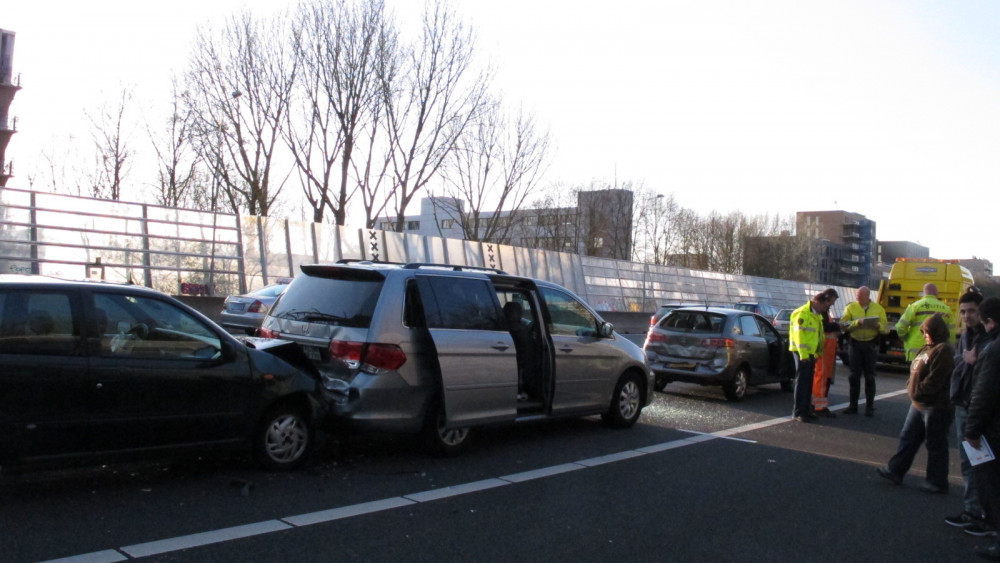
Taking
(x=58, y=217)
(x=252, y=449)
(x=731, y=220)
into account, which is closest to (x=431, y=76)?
(x=58, y=217)

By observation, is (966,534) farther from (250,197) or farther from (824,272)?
(824,272)

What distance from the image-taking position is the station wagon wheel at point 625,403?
9.82 m

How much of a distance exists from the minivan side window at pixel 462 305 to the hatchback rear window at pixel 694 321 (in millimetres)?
5623

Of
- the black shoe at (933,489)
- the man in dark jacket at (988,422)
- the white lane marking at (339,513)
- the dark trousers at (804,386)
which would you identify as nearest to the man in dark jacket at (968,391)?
the man in dark jacket at (988,422)

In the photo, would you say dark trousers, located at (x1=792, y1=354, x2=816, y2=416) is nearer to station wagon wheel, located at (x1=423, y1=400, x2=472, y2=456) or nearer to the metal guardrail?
station wagon wheel, located at (x1=423, y1=400, x2=472, y2=456)

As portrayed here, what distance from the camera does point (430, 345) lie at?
7387mm

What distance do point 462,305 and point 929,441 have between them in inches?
174

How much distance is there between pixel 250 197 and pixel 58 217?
50.8 feet

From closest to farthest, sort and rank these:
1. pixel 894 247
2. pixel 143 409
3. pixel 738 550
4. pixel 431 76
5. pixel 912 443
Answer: pixel 738 550, pixel 143 409, pixel 912 443, pixel 431 76, pixel 894 247

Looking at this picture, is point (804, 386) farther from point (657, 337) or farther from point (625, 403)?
point (625, 403)

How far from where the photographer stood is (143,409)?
5.94 metres

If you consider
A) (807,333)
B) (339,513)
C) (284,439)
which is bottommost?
(339,513)

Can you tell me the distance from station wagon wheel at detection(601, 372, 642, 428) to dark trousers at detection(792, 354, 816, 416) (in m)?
2.61

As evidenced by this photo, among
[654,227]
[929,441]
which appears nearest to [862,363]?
[929,441]
